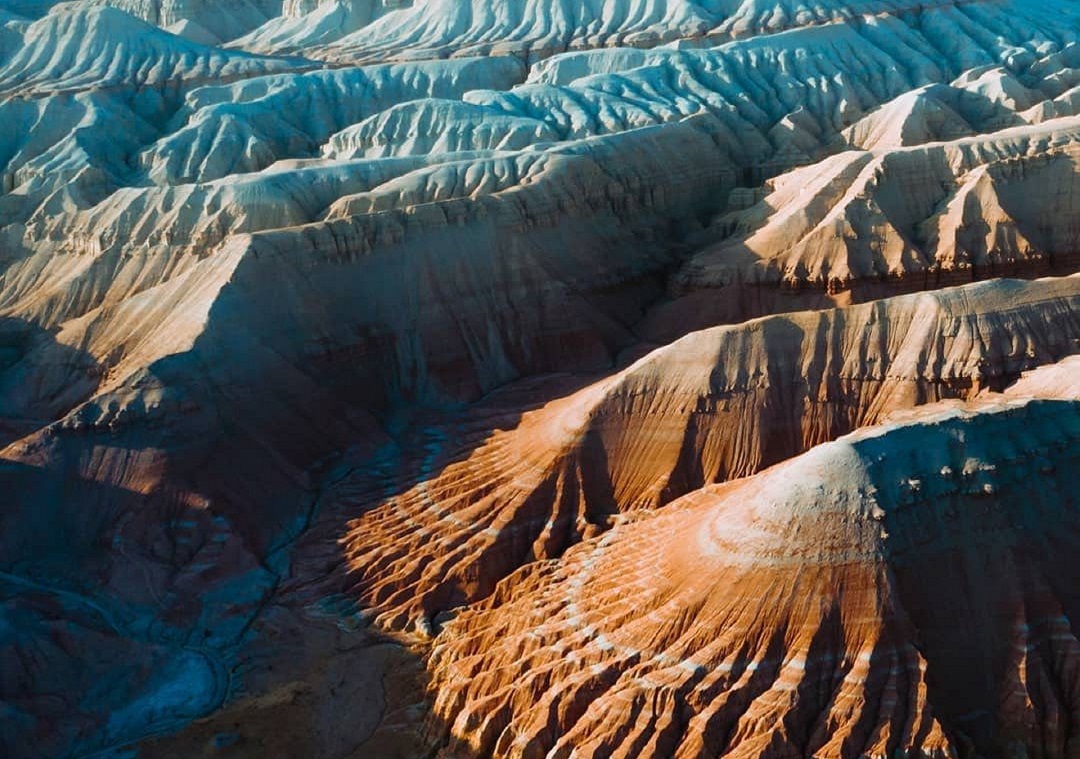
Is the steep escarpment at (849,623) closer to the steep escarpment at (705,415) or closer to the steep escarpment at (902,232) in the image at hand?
the steep escarpment at (705,415)

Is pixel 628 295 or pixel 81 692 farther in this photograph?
pixel 628 295

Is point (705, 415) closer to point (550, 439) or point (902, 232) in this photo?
point (550, 439)

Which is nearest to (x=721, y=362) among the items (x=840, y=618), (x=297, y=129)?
(x=840, y=618)

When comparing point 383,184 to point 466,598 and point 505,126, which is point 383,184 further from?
point 466,598

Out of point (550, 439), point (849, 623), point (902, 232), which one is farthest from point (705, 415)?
point (902, 232)

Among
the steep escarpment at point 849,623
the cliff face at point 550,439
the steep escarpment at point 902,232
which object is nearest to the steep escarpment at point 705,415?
the cliff face at point 550,439

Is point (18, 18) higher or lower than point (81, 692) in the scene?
higher
